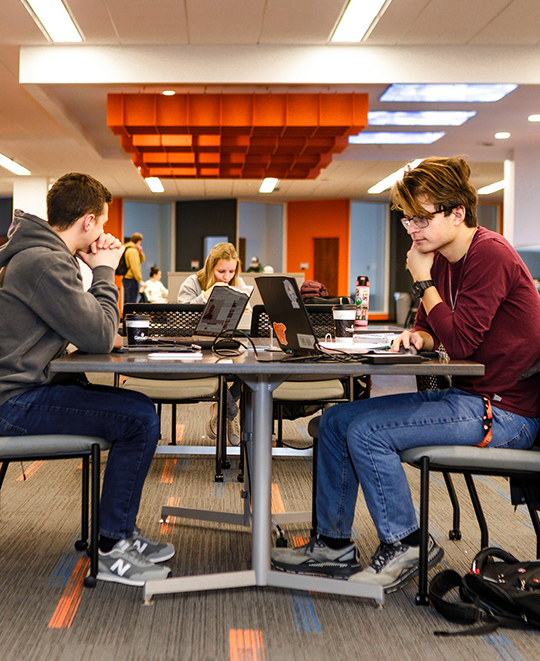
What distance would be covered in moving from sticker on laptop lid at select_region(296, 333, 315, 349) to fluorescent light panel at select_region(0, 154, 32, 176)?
9679 millimetres

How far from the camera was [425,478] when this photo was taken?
5.25ft

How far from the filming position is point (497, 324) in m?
1.67

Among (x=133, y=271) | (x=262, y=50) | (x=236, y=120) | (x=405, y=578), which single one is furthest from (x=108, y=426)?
(x=133, y=271)

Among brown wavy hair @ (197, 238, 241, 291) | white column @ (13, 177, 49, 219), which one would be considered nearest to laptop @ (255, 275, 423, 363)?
brown wavy hair @ (197, 238, 241, 291)

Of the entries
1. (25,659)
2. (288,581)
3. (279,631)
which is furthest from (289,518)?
(25,659)

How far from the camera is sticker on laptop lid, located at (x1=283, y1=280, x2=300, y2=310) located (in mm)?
1613

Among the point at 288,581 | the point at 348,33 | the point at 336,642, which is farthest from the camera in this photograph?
the point at 348,33

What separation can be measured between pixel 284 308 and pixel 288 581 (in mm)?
768

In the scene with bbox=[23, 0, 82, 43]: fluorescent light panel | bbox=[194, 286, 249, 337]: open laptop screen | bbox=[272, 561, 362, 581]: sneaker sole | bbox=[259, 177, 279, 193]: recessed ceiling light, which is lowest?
bbox=[272, 561, 362, 581]: sneaker sole

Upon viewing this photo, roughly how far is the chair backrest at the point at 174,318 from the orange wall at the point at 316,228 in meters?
11.8

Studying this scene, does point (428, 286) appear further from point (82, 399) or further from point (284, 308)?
point (82, 399)

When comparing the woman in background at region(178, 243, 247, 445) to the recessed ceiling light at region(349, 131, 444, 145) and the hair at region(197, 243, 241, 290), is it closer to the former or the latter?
the hair at region(197, 243, 241, 290)

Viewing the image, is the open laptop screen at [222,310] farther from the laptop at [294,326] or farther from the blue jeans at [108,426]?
the blue jeans at [108,426]

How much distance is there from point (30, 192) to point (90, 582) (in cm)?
1156
